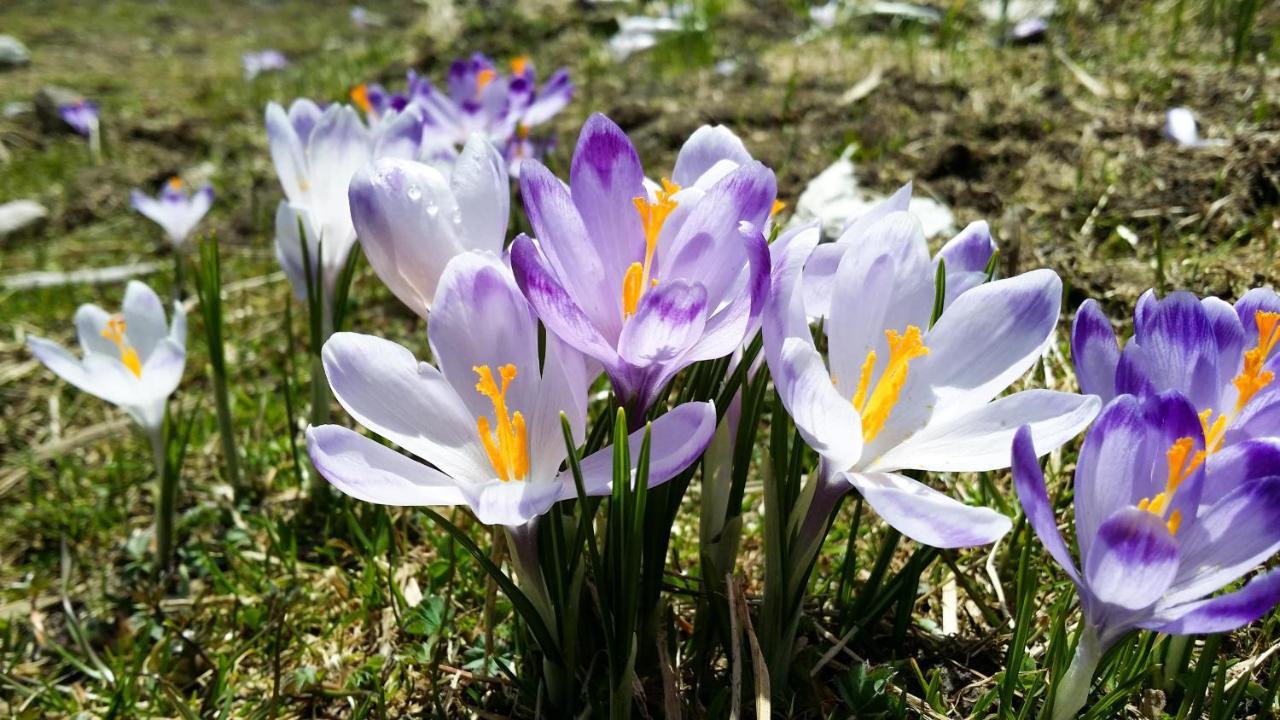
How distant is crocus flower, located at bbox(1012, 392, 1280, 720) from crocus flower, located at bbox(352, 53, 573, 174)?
1900 mm

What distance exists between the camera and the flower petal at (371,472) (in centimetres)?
87

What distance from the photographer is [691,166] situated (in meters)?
1.17

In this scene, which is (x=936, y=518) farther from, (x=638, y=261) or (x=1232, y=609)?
(x=638, y=261)

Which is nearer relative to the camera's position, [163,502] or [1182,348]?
[1182,348]

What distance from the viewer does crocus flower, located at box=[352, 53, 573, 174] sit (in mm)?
2602

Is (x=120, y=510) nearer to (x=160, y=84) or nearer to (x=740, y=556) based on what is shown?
(x=740, y=556)

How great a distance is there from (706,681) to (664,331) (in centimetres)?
55

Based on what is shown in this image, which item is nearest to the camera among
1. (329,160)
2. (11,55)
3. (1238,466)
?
(1238,466)

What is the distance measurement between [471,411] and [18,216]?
12.3 feet

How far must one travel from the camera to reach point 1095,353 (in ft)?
3.20

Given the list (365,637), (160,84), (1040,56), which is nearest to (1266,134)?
(1040,56)

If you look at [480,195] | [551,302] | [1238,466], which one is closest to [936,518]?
[1238,466]

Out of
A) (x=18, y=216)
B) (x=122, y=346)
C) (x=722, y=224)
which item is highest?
(x=722, y=224)

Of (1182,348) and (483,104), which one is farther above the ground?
(1182,348)
